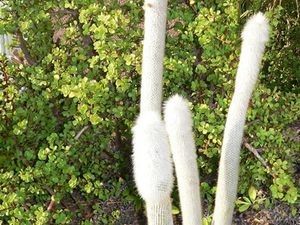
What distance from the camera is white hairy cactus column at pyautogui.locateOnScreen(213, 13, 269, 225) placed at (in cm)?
149

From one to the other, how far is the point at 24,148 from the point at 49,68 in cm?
34

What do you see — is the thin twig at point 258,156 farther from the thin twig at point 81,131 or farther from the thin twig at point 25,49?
the thin twig at point 25,49

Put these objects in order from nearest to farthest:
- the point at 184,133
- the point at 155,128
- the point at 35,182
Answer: the point at 155,128, the point at 184,133, the point at 35,182

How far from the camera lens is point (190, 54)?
2.28m

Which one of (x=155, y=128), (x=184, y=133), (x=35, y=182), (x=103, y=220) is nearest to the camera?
(x=155, y=128)

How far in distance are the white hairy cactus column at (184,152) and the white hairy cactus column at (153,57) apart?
65mm

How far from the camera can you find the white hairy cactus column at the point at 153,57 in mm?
1462

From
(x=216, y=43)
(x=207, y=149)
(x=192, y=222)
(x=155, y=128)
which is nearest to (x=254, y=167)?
(x=207, y=149)

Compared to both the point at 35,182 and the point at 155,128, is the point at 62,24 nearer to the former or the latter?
the point at 35,182

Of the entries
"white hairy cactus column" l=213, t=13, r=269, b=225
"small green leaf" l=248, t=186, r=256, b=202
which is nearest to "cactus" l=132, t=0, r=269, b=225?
"white hairy cactus column" l=213, t=13, r=269, b=225

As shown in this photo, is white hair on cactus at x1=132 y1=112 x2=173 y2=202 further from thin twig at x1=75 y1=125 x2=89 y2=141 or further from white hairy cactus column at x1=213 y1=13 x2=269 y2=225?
thin twig at x1=75 y1=125 x2=89 y2=141

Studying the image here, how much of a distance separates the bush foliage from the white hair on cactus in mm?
848

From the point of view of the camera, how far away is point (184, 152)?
1399mm

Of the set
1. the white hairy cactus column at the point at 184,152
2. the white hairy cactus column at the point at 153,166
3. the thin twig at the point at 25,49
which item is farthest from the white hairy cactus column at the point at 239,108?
the thin twig at the point at 25,49
